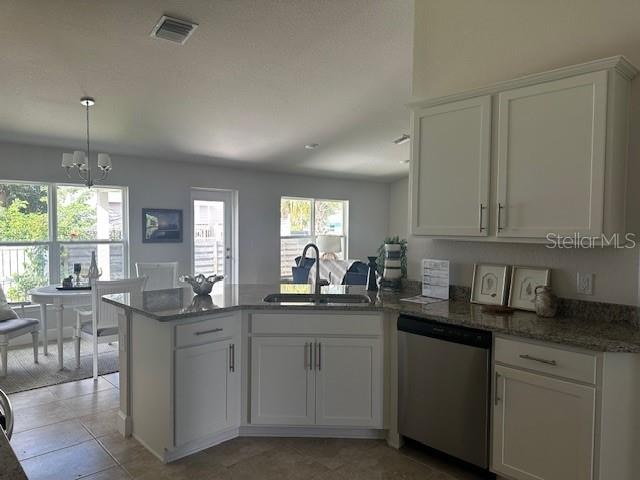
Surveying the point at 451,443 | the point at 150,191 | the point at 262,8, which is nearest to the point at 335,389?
the point at 451,443

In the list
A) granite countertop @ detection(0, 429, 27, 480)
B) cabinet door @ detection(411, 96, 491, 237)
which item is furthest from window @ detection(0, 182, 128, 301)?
granite countertop @ detection(0, 429, 27, 480)

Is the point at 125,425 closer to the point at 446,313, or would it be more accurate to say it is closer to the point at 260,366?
the point at 260,366

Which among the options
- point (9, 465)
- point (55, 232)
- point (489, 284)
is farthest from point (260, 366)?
point (55, 232)

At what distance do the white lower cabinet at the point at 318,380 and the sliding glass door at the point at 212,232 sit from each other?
409 cm

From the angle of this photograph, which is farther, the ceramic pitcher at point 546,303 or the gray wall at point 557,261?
the ceramic pitcher at point 546,303

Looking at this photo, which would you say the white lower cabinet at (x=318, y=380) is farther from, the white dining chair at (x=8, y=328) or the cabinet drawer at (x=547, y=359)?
the white dining chair at (x=8, y=328)

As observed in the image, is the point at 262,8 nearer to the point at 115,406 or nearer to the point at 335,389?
the point at 335,389

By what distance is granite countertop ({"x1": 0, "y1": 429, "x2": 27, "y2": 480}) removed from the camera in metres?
0.86

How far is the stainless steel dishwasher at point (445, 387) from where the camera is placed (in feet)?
7.14

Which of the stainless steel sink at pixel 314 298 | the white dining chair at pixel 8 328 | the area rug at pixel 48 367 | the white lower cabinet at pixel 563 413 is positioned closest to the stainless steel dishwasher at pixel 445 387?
the white lower cabinet at pixel 563 413

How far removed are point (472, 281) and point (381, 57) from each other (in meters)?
2.20

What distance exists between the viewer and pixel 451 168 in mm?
2543

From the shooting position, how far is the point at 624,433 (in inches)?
71.6

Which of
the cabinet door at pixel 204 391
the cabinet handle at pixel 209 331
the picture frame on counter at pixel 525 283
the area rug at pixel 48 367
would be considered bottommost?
the area rug at pixel 48 367
